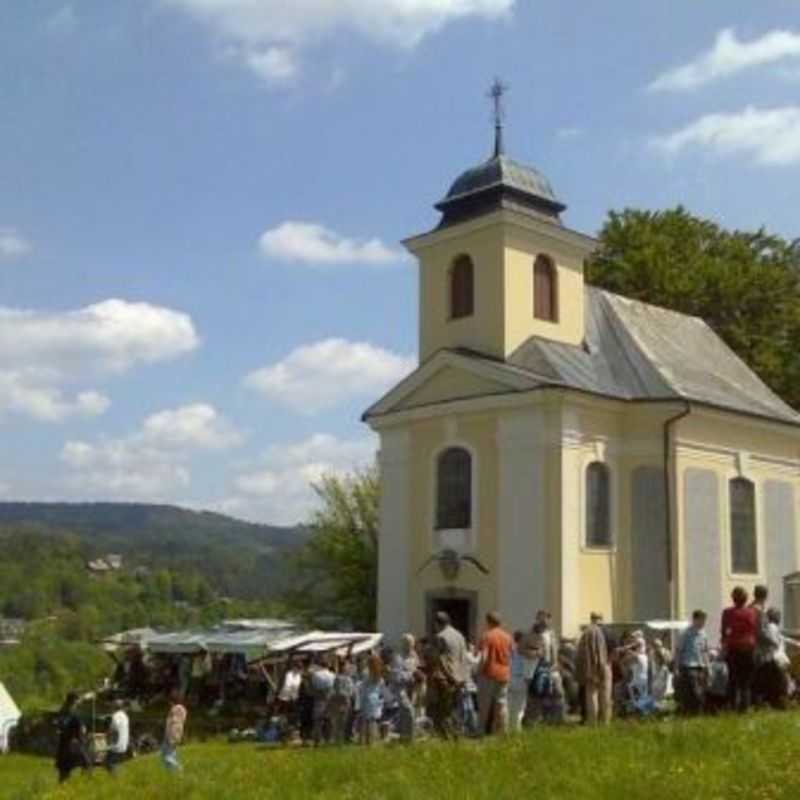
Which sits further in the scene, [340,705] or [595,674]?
[340,705]

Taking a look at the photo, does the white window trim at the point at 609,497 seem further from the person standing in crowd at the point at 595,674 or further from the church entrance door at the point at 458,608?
the person standing in crowd at the point at 595,674

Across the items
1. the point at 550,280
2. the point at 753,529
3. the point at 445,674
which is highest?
the point at 550,280

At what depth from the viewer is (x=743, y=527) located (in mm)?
29047

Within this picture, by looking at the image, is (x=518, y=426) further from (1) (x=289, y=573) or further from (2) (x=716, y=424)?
(1) (x=289, y=573)

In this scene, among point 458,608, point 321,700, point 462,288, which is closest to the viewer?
point 321,700

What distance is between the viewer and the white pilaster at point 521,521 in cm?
2605

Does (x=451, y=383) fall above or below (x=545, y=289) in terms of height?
below

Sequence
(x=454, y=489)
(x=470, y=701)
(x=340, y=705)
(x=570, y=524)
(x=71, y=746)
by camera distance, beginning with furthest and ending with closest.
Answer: (x=454, y=489) < (x=570, y=524) < (x=340, y=705) < (x=71, y=746) < (x=470, y=701)

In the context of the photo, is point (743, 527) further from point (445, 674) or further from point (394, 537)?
point (445, 674)

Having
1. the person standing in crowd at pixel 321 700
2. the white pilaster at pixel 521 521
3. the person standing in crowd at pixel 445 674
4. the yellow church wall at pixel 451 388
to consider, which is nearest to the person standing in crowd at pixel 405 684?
the person standing in crowd at pixel 445 674

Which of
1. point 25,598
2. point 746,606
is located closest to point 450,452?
point 746,606

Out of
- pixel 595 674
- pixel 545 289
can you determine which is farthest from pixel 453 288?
pixel 595 674

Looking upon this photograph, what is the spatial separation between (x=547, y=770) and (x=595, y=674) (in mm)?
5491

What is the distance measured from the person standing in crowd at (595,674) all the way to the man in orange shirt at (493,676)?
124 centimetres
